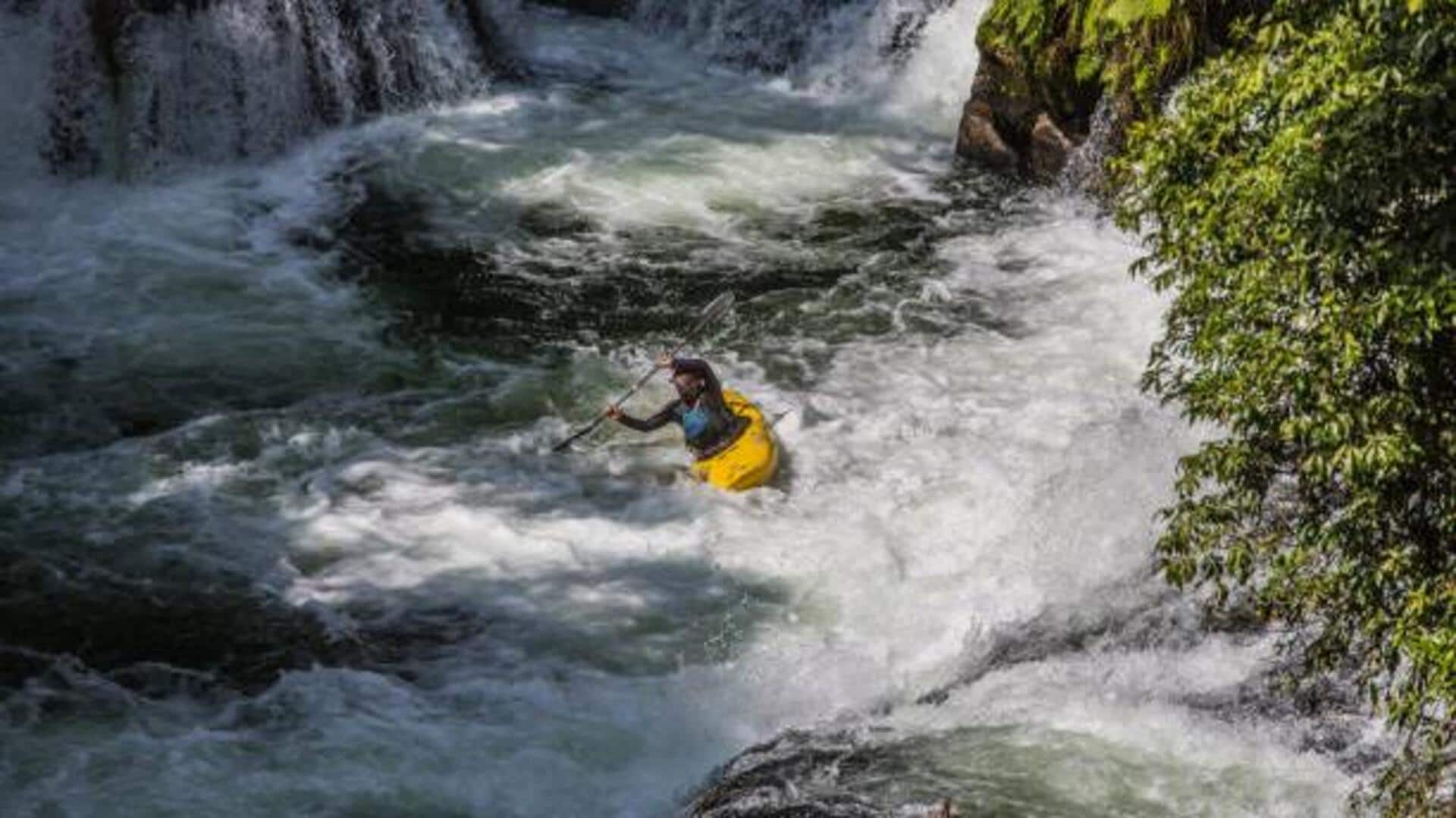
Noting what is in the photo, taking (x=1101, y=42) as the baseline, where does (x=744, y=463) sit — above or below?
below

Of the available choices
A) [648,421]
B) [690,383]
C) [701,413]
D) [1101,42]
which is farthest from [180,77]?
[1101,42]

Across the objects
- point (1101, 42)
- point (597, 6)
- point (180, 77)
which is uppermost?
point (1101, 42)

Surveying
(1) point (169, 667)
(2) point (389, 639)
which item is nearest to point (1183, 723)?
(2) point (389, 639)

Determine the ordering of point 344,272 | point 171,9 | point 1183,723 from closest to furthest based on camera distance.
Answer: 1. point 1183,723
2. point 344,272
3. point 171,9

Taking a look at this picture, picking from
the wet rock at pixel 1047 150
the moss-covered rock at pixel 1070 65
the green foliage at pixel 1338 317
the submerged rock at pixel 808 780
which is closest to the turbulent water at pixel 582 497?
the submerged rock at pixel 808 780

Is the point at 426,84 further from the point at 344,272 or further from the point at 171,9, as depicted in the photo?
the point at 344,272

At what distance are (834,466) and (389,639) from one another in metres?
3.34

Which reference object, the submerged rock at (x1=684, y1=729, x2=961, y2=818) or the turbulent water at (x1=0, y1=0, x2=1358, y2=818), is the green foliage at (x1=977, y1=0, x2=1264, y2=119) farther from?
the submerged rock at (x1=684, y1=729, x2=961, y2=818)

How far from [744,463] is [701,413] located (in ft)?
1.54

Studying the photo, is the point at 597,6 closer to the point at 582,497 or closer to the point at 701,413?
the point at 701,413

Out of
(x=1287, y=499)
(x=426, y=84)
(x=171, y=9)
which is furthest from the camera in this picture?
(x=426, y=84)

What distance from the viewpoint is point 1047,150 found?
50.1 feet

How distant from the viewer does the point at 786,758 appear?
7305 mm

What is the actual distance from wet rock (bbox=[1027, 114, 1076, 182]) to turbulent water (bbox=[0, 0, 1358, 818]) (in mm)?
295
